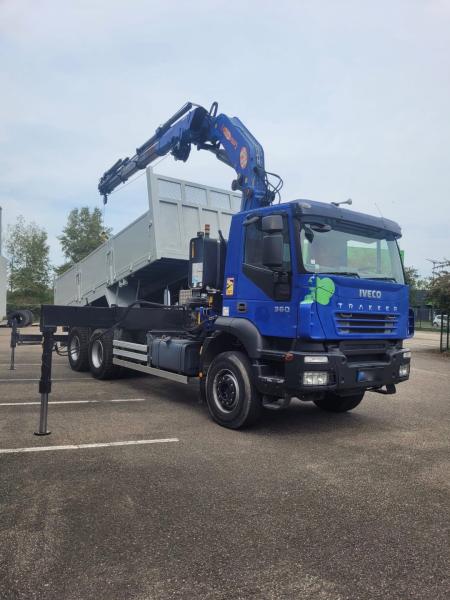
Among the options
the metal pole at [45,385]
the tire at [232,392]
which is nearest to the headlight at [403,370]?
the tire at [232,392]

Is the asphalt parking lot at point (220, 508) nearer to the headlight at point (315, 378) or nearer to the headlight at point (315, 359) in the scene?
the headlight at point (315, 378)

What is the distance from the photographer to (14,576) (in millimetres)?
2686

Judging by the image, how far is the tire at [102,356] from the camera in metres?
9.16

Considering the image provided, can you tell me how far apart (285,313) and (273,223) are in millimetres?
1043

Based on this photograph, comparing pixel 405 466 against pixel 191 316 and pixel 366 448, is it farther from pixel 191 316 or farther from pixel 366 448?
pixel 191 316

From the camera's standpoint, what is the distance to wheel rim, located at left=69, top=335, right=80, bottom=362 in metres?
10.3

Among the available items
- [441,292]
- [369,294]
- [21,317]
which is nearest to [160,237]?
[21,317]

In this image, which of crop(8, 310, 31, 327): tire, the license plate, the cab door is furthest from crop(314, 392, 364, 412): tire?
crop(8, 310, 31, 327): tire

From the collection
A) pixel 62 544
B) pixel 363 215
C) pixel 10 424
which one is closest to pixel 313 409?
pixel 363 215

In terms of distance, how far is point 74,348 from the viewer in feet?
34.6

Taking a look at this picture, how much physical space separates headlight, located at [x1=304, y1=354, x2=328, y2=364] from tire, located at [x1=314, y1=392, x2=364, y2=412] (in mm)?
1954

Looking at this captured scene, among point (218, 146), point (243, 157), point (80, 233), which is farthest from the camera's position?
point (80, 233)

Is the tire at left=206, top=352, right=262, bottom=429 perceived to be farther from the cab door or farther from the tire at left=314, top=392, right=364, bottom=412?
the tire at left=314, top=392, right=364, bottom=412

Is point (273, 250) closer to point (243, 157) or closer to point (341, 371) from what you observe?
point (341, 371)
